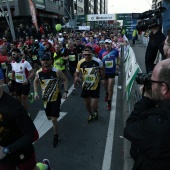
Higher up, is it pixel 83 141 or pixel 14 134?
pixel 14 134

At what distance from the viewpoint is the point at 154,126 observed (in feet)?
4.96

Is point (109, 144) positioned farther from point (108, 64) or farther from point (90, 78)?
point (108, 64)

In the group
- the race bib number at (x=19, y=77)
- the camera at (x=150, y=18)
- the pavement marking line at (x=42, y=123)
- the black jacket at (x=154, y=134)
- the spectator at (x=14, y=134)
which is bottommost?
the pavement marking line at (x=42, y=123)

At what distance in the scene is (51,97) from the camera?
193 inches

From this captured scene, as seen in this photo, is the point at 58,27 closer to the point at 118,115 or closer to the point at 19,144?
the point at 118,115

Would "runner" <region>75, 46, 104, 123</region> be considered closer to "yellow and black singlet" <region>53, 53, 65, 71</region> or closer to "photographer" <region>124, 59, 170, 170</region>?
"yellow and black singlet" <region>53, 53, 65, 71</region>

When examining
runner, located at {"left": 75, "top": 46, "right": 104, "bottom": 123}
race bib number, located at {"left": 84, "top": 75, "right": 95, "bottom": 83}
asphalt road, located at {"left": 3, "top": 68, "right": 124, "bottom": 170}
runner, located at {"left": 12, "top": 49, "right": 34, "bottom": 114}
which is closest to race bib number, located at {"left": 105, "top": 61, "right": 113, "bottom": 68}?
asphalt road, located at {"left": 3, "top": 68, "right": 124, "bottom": 170}

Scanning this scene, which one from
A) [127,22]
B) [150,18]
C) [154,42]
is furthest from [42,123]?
[127,22]

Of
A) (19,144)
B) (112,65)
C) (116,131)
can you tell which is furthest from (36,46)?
(19,144)

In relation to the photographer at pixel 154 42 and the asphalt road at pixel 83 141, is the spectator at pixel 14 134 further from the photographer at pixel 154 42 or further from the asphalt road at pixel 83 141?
the photographer at pixel 154 42

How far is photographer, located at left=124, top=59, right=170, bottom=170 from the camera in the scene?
1491mm

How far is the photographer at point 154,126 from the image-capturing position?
1.49 metres

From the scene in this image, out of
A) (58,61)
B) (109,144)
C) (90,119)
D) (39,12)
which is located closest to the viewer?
(109,144)

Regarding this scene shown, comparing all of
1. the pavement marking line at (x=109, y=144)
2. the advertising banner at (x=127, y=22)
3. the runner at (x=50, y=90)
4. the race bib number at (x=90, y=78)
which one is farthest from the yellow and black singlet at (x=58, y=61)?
the advertising banner at (x=127, y=22)
